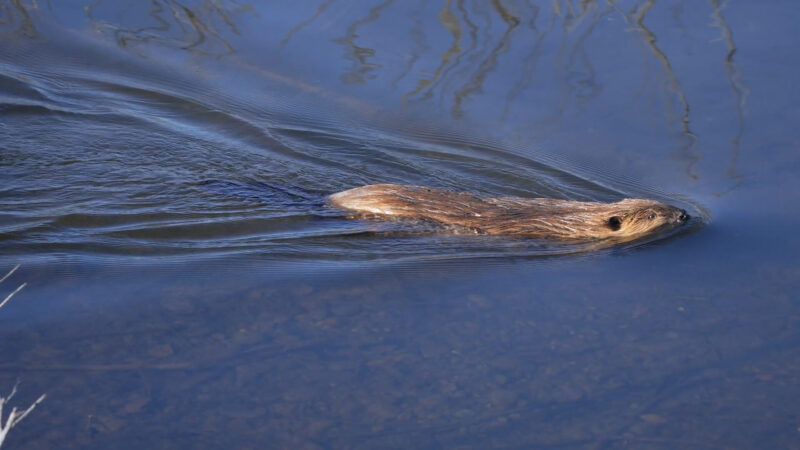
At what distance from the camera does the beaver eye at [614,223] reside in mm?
5695

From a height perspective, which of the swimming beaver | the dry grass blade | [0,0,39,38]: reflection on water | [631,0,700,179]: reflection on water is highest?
[631,0,700,179]: reflection on water

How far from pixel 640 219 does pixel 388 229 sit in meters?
1.56

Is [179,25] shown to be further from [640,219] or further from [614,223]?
[640,219]

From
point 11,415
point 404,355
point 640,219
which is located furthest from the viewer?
point 640,219

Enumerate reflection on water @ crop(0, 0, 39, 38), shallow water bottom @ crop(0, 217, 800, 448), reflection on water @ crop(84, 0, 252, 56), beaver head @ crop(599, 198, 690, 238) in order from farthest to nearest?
reflection on water @ crop(0, 0, 39, 38) < reflection on water @ crop(84, 0, 252, 56) < beaver head @ crop(599, 198, 690, 238) < shallow water bottom @ crop(0, 217, 800, 448)

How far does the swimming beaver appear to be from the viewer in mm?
5711

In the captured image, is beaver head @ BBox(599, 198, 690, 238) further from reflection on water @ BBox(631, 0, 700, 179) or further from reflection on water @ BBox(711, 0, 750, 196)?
reflection on water @ BBox(631, 0, 700, 179)

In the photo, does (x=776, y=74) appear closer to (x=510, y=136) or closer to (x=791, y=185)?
(x=791, y=185)

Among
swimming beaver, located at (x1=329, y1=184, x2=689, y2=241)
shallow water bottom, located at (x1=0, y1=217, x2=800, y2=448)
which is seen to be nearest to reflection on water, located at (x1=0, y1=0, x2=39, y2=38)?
swimming beaver, located at (x1=329, y1=184, x2=689, y2=241)

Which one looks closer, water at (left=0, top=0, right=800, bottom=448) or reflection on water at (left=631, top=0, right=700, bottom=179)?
water at (left=0, top=0, right=800, bottom=448)

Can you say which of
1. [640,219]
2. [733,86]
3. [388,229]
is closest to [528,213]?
[640,219]

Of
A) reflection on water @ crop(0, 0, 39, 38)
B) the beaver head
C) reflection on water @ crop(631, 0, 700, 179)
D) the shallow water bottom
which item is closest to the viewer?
the shallow water bottom

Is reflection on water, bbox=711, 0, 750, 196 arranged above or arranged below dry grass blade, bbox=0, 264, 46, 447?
above

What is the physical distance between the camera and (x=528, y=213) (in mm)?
5863
